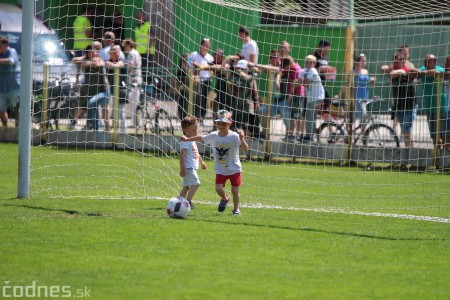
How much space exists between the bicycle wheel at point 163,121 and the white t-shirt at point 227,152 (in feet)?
22.7

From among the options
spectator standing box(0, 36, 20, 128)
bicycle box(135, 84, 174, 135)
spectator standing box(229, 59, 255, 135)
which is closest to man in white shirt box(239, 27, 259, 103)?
spectator standing box(229, 59, 255, 135)

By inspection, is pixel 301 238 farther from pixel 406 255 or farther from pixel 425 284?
pixel 425 284

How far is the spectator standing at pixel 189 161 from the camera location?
1260 centimetres

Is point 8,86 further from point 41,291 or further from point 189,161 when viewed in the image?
point 41,291

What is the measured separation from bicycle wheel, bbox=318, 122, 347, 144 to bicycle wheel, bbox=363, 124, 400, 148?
1.56 ft

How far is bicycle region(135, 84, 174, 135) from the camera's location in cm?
1931

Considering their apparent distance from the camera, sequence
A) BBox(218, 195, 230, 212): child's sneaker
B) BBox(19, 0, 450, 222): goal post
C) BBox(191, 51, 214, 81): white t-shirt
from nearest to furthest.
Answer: BBox(218, 195, 230, 212): child's sneaker < BBox(19, 0, 450, 222): goal post < BBox(191, 51, 214, 81): white t-shirt

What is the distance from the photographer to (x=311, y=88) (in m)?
19.0

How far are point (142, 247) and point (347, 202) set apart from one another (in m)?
5.61

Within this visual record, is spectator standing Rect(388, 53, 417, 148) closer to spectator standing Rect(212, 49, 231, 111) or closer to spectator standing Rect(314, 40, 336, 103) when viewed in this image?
spectator standing Rect(314, 40, 336, 103)

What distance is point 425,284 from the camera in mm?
8633

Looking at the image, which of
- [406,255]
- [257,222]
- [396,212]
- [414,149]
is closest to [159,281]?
[406,255]

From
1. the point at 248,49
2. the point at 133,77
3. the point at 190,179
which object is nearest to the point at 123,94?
the point at 133,77

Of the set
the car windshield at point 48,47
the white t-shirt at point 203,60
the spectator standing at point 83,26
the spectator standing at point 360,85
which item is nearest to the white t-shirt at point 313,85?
the spectator standing at point 360,85
